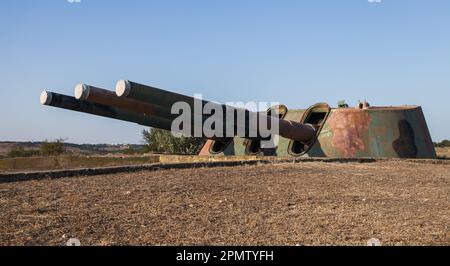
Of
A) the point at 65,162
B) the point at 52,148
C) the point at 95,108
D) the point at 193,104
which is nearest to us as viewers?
the point at 193,104

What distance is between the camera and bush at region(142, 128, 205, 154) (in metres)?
24.5

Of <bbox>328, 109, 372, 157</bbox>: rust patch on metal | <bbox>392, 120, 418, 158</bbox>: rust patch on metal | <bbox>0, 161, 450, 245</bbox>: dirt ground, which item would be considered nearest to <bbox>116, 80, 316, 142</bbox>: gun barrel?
<bbox>328, 109, 372, 157</bbox>: rust patch on metal

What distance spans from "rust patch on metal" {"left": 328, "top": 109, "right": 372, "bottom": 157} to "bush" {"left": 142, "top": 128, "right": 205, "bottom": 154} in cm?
981

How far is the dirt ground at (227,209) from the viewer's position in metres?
4.69

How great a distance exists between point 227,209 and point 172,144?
18666mm

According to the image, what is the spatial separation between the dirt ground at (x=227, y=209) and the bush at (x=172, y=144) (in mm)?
14972

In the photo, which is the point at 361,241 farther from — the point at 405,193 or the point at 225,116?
the point at 225,116

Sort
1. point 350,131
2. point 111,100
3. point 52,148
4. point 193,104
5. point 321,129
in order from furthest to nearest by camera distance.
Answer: point 52,148
point 321,129
point 350,131
point 193,104
point 111,100

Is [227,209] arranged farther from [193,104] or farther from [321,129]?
[321,129]

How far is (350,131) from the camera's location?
15.0 m

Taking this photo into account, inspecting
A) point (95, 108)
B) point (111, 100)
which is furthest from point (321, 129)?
point (111, 100)
